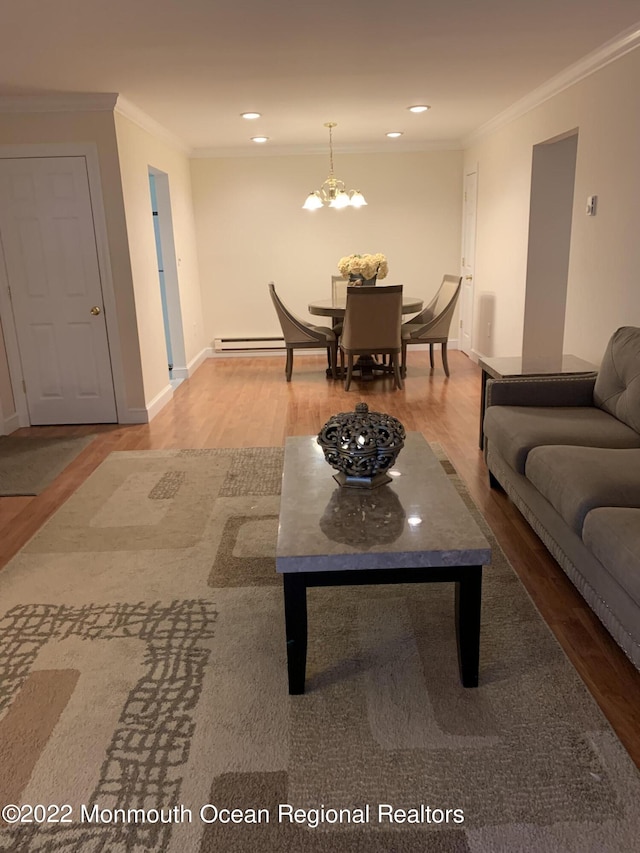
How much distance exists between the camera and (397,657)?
6.79 feet

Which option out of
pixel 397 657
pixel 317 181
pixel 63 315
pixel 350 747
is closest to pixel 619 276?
pixel 397 657

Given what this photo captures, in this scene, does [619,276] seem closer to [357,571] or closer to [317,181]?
[357,571]

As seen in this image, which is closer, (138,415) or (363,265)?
(138,415)

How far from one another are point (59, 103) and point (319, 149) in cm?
346

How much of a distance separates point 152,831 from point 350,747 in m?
0.54

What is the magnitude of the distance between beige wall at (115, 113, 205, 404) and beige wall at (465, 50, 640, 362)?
3115mm

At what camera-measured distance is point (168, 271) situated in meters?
6.30

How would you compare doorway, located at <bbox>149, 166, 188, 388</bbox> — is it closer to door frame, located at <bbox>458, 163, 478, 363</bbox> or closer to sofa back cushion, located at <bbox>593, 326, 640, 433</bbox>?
door frame, located at <bbox>458, 163, 478, 363</bbox>

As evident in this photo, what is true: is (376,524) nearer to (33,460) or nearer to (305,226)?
(33,460)

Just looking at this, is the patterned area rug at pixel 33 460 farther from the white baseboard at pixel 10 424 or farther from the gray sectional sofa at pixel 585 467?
the gray sectional sofa at pixel 585 467

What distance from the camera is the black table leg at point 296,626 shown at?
1806 mm

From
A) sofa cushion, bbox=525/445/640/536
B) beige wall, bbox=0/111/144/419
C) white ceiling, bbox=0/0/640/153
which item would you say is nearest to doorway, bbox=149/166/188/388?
white ceiling, bbox=0/0/640/153

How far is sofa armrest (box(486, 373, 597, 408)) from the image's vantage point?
325 cm

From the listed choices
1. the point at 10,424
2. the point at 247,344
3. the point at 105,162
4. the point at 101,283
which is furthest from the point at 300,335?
the point at 10,424
